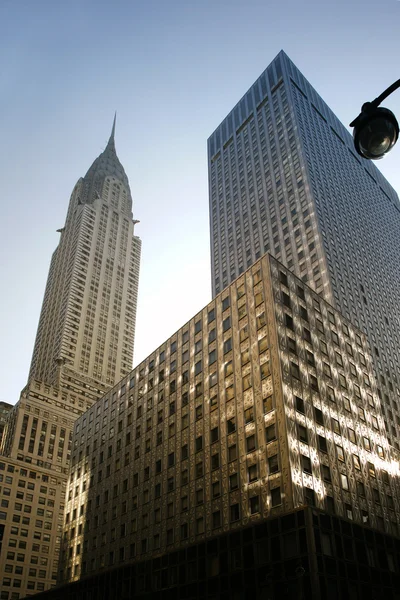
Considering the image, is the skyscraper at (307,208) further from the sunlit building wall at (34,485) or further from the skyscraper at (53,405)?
the skyscraper at (53,405)

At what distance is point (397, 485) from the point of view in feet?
199

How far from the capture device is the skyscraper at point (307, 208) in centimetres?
10431

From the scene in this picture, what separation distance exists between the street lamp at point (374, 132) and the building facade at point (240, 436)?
3990 cm

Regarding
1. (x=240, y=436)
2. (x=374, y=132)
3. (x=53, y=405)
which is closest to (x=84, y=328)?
(x=53, y=405)

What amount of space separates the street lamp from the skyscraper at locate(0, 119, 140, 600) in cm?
12354

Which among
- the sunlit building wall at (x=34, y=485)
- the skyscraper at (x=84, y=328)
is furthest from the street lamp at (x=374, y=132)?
the skyscraper at (x=84, y=328)

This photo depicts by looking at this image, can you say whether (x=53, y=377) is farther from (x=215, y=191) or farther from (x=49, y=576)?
(x=215, y=191)

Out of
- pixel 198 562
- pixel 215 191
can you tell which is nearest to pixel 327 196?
pixel 215 191

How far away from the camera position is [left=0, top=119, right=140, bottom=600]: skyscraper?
115750 millimetres

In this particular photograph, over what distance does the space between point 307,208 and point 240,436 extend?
240 feet

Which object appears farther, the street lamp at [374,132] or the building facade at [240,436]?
the building facade at [240,436]

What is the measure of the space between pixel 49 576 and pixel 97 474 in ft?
192

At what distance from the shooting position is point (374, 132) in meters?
9.35

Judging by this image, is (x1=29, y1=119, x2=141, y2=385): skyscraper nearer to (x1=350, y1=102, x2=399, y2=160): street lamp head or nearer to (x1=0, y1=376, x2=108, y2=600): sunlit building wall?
(x1=0, y1=376, x2=108, y2=600): sunlit building wall
